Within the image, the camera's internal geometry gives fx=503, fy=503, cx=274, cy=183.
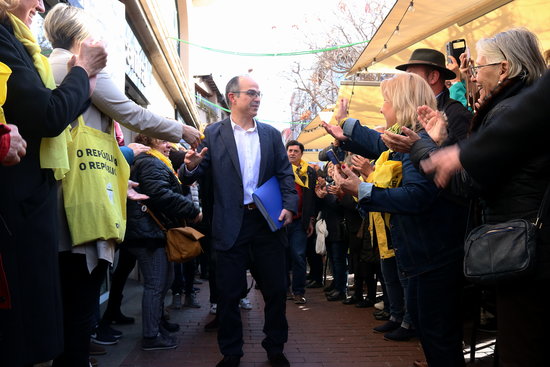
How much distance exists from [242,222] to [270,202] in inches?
11.4

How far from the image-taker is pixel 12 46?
2.01m

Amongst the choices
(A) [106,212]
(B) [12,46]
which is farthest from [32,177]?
(A) [106,212]

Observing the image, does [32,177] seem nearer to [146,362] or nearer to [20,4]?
[20,4]

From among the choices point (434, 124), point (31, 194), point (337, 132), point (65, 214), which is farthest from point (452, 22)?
point (31, 194)

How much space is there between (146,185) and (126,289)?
3995mm

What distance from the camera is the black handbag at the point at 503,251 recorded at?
74.5 inches

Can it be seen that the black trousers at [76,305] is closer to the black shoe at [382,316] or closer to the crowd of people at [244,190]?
the crowd of people at [244,190]

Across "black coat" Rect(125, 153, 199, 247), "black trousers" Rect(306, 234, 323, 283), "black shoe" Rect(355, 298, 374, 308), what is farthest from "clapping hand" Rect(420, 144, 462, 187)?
"black trousers" Rect(306, 234, 323, 283)

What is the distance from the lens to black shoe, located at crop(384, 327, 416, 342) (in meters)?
5.12

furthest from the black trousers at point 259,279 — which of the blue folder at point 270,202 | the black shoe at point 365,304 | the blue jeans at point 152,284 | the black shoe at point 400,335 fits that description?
the black shoe at point 365,304

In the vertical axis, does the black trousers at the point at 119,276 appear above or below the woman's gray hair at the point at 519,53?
below

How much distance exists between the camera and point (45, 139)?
216cm

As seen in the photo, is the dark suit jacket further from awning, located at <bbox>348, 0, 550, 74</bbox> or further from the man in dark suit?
awning, located at <bbox>348, 0, 550, 74</bbox>

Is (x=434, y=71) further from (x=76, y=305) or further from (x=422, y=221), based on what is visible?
(x=76, y=305)
